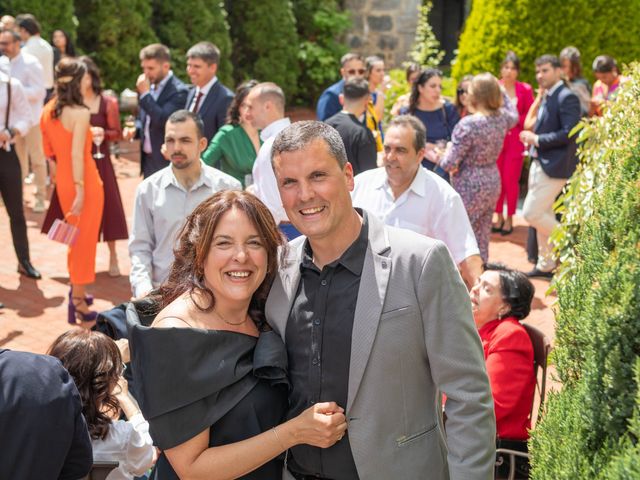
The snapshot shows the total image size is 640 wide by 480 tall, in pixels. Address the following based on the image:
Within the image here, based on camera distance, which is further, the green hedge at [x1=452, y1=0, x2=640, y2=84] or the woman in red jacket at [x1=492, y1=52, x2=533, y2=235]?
the green hedge at [x1=452, y1=0, x2=640, y2=84]

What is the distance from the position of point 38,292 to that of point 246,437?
19.3 feet

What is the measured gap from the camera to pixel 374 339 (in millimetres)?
2547

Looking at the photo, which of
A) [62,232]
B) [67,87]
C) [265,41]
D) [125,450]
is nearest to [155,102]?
[67,87]

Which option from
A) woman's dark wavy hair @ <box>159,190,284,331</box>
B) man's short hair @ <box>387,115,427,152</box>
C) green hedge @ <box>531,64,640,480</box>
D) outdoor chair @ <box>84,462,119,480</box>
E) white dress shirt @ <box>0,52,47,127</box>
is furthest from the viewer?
white dress shirt @ <box>0,52,47,127</box>

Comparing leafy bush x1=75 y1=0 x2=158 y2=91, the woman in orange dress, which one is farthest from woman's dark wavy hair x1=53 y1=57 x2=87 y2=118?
leafy bush x1=75 y1=0 x2=158 y2=91

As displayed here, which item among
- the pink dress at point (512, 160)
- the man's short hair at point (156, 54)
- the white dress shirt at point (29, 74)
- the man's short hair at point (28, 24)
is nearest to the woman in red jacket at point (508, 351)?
the man's short hair at point (156, 54)

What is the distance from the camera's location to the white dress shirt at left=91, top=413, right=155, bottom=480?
3.63 m

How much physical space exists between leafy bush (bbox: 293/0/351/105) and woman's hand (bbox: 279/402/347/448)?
16617 millimetres

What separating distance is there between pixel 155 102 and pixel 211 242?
5824 millimetres

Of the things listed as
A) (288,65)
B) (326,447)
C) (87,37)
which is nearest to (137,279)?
(326,447)

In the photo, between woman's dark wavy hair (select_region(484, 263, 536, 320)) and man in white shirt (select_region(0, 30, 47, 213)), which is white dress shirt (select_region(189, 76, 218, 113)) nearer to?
man in white shirt (select_region(0, 30, 47, 213))

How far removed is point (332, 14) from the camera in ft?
61.9

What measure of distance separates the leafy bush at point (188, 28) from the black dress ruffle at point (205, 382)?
1428 cm

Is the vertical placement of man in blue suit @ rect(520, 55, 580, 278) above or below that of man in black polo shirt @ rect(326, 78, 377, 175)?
below
